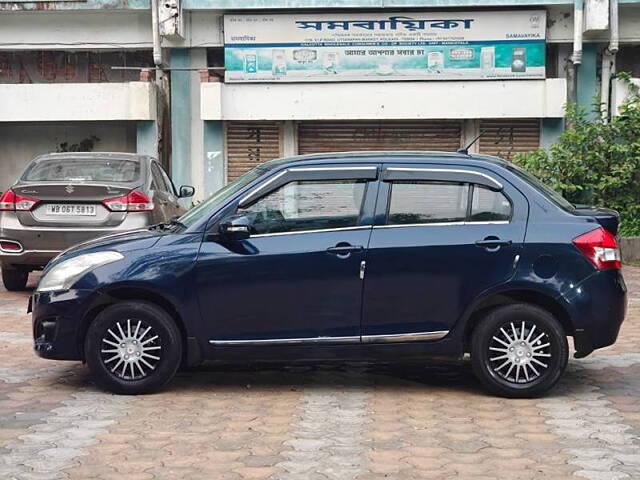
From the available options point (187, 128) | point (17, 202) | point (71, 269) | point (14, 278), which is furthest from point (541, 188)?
point (187, 128)

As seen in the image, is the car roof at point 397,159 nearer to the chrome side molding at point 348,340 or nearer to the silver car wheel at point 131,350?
the chrome side molding at point 348,340

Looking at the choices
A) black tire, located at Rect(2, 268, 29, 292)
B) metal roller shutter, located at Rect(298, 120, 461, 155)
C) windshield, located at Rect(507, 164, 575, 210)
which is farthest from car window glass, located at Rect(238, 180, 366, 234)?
metal roller shutter, located at Rect(298, 120, 461, 155)

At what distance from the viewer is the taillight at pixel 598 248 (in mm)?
7109

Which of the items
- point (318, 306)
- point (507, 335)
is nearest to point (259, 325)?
point (318, 306)

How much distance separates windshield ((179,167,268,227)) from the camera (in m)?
7.33

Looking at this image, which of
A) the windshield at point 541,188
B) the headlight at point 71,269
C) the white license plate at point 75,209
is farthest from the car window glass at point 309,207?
the white license plate at point 75,209

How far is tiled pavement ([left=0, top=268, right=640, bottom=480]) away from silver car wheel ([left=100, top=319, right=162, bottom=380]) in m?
0.18

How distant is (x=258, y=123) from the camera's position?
2083 cm

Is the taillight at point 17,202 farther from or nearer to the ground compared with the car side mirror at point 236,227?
farther from the ground

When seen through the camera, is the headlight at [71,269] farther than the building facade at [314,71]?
No

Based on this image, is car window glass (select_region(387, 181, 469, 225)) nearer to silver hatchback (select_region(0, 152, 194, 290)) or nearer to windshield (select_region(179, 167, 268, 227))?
windshield (select_region(179, 167, 268, 227))

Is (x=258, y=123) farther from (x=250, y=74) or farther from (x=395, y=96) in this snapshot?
(x=395, y=96)

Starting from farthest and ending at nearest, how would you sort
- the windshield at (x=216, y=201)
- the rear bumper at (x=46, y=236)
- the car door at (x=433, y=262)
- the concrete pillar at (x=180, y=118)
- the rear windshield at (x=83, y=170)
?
1. the concrete pillar at (x=180, y=118)
2. the rear windshield at (x=83, y=170)
3. the rear bumper at (x=46, y=236)
4. the windshield at (x=216, y=201)
5. the car door at (x=433, y=262)

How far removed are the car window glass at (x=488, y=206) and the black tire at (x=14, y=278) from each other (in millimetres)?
7191
